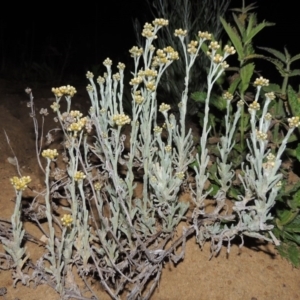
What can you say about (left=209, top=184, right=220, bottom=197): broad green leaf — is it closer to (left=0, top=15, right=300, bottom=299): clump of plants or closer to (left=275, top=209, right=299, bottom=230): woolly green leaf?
(left=0, top=15, right=300, bottom=299): clump of plants

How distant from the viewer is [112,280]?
184 cm

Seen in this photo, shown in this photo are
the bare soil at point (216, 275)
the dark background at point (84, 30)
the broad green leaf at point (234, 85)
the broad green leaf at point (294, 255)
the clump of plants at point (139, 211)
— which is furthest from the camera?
the dark background at point (84, 30)

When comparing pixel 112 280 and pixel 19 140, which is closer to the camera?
pixel 112 280

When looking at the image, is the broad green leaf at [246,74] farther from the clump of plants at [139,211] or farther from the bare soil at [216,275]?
the bare soil at [216,275]

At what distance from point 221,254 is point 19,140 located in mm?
1272

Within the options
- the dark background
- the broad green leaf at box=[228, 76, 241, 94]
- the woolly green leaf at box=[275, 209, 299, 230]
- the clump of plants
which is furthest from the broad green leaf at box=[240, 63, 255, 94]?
the dark background

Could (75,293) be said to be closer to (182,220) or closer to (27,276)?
(27,276)

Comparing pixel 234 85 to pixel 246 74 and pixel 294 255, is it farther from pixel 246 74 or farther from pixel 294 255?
pixel 294 255

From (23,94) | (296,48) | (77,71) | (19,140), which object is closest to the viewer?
(19,140)

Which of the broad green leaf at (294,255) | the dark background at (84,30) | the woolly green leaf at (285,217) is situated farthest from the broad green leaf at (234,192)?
the dark background at (84,30)

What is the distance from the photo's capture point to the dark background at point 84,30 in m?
5.10

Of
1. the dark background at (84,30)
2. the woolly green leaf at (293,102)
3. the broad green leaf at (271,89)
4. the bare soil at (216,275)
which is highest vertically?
the dark background at (84,30)

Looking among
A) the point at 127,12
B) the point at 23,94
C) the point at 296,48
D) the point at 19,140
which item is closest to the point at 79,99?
the point at 23,94

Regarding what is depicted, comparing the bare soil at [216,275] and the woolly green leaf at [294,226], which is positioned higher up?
the woolly green leaf at [294,226]
